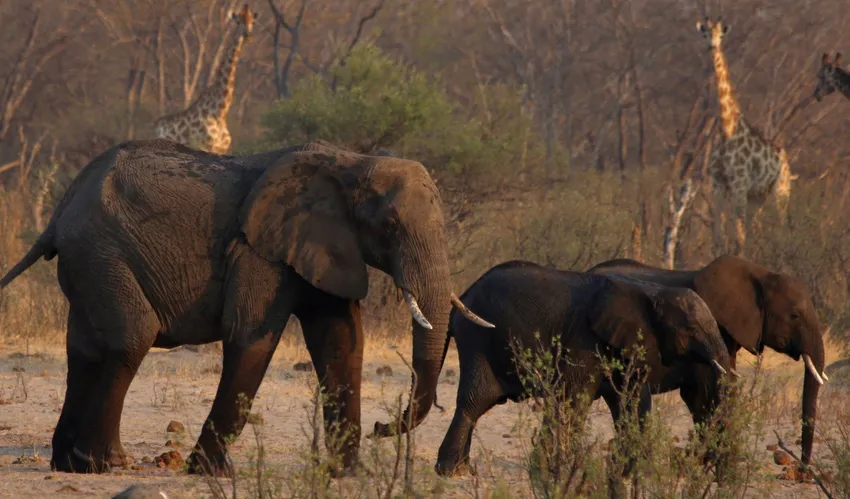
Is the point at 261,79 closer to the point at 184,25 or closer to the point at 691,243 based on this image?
the point at 184,25

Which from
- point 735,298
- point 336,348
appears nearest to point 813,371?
point 735,298

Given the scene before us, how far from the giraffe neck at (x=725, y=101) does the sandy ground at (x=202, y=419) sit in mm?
6948

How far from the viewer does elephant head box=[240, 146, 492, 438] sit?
695cm

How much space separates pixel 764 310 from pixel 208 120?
37.8ft

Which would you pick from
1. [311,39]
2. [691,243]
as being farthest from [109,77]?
[691,243]

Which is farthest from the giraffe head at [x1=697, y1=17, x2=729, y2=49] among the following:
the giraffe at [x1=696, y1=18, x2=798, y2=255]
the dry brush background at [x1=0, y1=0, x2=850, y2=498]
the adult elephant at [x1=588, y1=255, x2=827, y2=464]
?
the adult elephant at [x1=588, y1=255, x2=827, y2=464]

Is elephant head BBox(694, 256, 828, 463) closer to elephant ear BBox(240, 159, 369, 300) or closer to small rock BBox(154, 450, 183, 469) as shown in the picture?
elephant ear BBox(240, 159, 369, 300)

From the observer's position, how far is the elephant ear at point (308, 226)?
280 inches

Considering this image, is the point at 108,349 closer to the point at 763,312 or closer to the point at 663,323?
the point at 663,323

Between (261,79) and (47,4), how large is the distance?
569 cm

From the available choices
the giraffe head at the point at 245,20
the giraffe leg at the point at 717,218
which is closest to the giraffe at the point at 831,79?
the giraffe leg at the point at 717,218

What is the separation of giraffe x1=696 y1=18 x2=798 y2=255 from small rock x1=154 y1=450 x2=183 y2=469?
40.0ft

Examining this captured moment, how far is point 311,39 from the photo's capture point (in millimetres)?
34125

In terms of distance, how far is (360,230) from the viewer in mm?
7246
